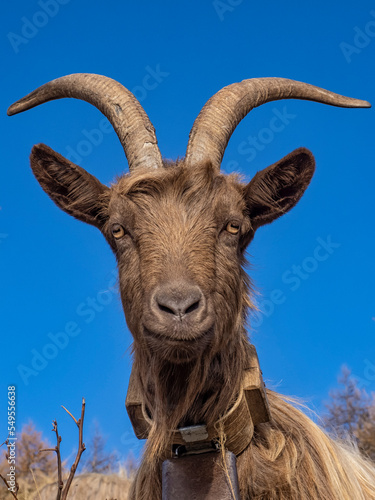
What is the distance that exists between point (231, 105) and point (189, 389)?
243cm

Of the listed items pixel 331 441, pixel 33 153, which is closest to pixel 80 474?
pixel 331 441

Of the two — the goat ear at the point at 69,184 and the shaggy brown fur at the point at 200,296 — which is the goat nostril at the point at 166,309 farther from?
the goat ear at the point at 69,184

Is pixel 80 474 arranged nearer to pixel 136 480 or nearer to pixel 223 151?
pixel 136 480

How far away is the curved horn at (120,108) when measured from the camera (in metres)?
4.79

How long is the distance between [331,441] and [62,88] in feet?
12.3

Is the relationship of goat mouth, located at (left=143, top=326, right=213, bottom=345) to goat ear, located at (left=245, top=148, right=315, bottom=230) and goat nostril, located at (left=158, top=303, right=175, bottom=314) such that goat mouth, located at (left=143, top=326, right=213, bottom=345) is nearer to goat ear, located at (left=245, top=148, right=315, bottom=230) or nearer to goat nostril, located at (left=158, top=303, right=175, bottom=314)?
goat nostril, located at (left=158, top=303, right=175, bottom=314)

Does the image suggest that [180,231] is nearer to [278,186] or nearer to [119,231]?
[119,231]

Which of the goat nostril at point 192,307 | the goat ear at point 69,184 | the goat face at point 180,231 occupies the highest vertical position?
the goat ear at point 69,184

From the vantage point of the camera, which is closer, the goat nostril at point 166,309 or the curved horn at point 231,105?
the goat nostril at point 166,309

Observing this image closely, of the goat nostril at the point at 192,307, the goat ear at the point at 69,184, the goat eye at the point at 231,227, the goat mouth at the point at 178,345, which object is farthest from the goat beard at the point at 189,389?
the goat ear at the point at 69,184

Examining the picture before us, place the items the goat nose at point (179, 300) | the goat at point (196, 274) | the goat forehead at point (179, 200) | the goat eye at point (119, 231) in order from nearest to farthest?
the goat nose at point (179, 300)
the goat at point (196, 274)
the goat forehead at point (179, 200)
the goat eye at point (119, 231)

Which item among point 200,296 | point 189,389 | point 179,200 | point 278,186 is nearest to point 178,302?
point 200,296

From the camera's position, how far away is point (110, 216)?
4.38 m

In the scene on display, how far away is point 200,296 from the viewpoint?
11.7ft
